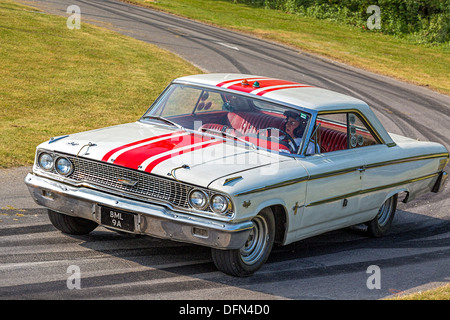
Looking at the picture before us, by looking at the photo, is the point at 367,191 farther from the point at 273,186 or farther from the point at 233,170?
the point at 233,170

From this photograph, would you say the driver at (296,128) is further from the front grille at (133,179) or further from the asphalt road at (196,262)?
the front grille at (133,179)

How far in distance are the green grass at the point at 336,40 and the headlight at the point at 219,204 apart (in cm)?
1763

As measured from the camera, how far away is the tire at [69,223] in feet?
22.4

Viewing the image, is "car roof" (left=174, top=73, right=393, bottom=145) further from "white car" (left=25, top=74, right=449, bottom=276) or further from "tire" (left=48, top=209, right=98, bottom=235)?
"tire" (left=48, top=209, right=98, bottom=235)

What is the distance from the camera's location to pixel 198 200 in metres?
5.88

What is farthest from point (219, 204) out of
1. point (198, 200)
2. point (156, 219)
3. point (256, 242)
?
point (256, 242)

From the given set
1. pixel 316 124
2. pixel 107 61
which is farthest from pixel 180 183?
pixel 107 61

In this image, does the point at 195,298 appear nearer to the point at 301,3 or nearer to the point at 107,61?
the point at 107,61

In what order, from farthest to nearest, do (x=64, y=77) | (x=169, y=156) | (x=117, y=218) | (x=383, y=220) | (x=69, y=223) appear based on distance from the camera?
(x=64, y=77) → (x=383, y=220) → (x=69, y=223) → (x=169, y=156) → (x=117, y=218)

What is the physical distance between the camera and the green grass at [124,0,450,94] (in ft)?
82.4

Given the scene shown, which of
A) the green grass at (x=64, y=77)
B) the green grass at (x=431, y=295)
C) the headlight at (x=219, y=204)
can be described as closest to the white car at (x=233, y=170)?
the headlight at (x=219, y=204)

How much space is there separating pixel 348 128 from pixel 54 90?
9.60 m

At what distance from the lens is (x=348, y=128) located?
757 cm

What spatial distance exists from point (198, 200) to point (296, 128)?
161 cm
